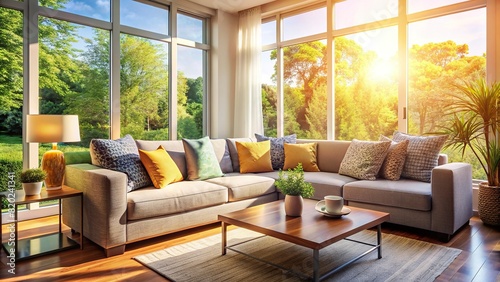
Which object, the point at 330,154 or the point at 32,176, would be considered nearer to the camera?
the point at 32,176

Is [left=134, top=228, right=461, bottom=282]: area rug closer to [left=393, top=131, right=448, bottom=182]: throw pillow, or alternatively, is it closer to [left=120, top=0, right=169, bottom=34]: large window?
[left=393, top=131, right=448, bottom=182]: throw pillow

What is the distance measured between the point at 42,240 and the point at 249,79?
3541 millimetres

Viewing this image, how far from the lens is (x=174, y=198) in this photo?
2.88 meters

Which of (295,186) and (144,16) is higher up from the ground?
(144,16)

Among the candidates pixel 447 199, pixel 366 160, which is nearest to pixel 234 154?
pixel 366 160

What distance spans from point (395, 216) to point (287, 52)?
125 inches

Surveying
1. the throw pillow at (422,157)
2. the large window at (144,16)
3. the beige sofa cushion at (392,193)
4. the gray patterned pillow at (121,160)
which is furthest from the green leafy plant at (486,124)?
the large window at (144,16)

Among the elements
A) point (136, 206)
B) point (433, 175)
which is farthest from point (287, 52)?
point (136, 206)

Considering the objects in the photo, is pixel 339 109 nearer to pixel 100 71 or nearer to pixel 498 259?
pixel 498 259

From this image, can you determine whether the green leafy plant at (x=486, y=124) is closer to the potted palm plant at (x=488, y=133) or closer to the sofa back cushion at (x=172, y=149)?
the potted palm plant at (x=488, y=133)

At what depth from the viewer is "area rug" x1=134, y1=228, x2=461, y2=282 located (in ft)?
7.14

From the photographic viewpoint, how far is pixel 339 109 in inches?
188

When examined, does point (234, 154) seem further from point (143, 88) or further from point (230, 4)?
point (230, 4)

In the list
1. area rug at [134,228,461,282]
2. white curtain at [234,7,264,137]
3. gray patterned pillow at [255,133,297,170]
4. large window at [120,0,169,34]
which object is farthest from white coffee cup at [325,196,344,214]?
large window at [120,0,169,34]
